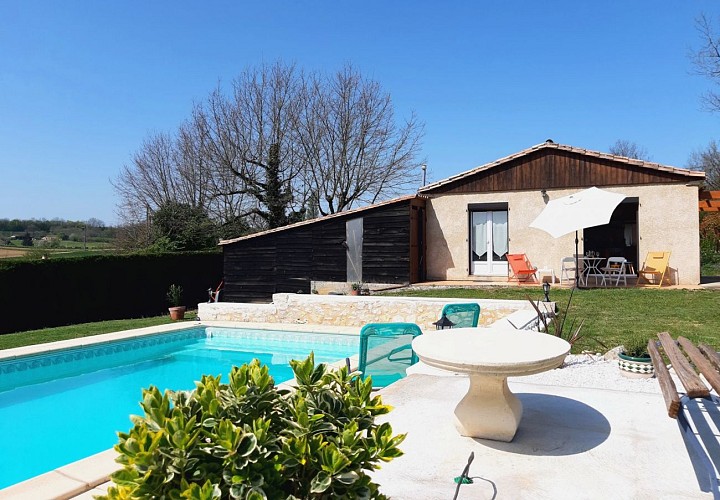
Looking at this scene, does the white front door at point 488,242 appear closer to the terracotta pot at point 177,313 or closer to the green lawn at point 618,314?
the green lawn at point 618,314

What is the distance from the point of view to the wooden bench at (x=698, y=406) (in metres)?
2.97

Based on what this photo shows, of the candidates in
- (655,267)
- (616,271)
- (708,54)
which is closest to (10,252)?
(616,271)

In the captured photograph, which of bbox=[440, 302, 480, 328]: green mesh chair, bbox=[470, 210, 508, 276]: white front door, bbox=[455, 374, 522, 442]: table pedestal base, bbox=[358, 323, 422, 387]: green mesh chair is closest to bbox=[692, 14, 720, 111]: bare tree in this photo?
bbox=[470, 210, 508, 276]: white front door

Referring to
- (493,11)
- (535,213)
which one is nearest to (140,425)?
(535,213)

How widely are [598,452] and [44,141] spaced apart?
26.1 metres

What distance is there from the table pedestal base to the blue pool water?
2380mm

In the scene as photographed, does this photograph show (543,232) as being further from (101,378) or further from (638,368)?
(101,378)

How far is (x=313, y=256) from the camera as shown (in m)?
19.0

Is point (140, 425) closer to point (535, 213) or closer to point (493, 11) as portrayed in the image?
point (535, 213)

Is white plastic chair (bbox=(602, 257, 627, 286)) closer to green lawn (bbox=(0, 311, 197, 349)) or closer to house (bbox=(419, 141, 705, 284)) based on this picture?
house (bbox=(419, 141, 705, 284))

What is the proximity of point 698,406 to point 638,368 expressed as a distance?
143cm

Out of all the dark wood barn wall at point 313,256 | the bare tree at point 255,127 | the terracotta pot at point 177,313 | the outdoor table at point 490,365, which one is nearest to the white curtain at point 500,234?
the dark wood barn wall at point 313,256

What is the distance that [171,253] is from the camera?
2069 cm

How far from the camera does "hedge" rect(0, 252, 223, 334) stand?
1552 centimetres
